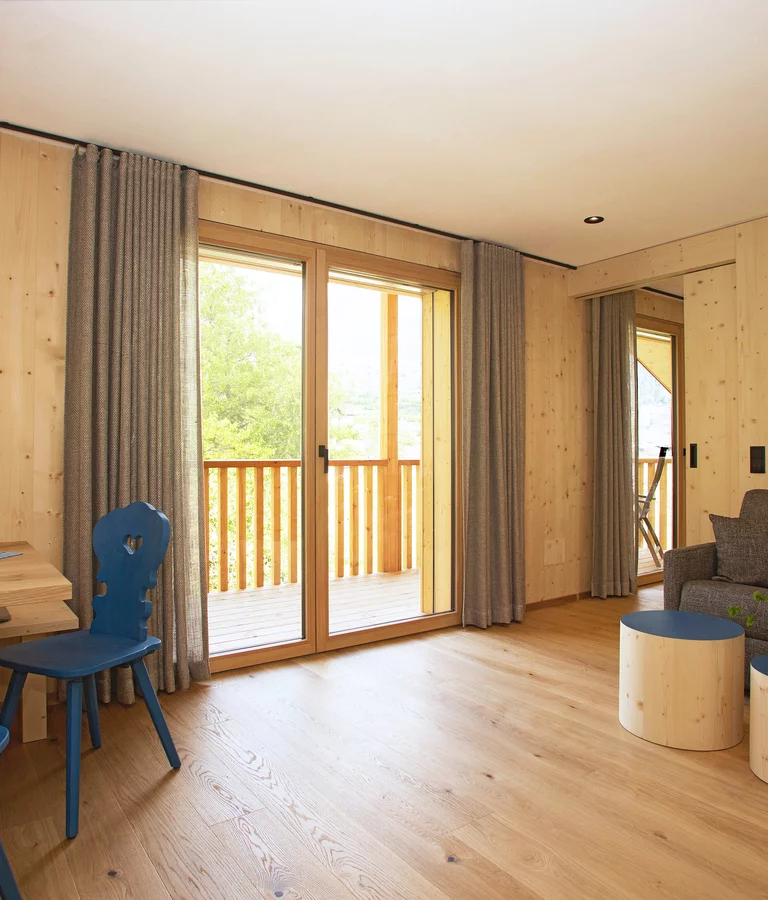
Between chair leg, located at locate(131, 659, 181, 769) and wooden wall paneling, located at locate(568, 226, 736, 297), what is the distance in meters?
3.82

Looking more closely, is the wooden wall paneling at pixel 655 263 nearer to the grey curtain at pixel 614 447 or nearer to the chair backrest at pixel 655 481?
the grey curtain at pixel 614 447

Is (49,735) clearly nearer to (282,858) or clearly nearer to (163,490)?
(163,490)

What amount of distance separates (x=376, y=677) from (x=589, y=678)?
103 centimetres

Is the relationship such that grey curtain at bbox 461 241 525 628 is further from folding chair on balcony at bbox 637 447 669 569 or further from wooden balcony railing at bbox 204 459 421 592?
folding chair on balcony at bbox 637 447 669 569

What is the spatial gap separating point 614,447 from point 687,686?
9.37 feet

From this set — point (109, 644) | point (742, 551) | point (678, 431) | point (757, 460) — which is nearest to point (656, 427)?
point (678, 431)

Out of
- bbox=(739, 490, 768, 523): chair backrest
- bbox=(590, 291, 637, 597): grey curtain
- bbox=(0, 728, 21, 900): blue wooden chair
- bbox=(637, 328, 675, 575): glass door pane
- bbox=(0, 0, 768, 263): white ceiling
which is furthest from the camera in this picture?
bbox=(637, 328, 675, 575): glass door pane

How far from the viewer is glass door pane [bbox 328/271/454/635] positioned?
13.8ft

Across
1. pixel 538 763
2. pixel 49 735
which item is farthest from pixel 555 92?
pixel 49 735

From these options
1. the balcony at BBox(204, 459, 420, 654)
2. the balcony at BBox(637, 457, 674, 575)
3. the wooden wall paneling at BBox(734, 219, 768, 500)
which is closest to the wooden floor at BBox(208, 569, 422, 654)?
the balcony at BBox(204, 459, 420, 654)

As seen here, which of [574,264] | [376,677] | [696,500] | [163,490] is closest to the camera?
[163,490]

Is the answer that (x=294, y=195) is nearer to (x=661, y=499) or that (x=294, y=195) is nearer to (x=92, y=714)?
(x=92, y=714)

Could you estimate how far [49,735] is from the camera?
2.56m

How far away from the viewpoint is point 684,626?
2613 millimetres
